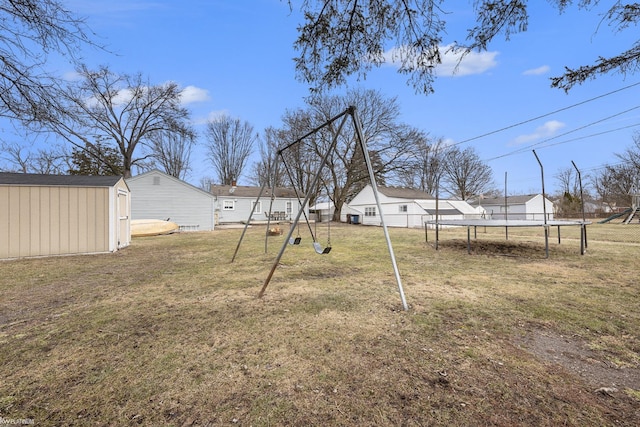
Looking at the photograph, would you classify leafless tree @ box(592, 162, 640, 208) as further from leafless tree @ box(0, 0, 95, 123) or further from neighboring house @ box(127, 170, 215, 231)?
leafless tree @ box(0, 0, 95, 123)

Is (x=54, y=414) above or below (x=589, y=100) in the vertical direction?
below

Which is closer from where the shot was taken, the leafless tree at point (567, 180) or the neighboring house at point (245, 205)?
the neighboring house at point (245, 205)

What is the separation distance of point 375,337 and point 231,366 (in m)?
1.38

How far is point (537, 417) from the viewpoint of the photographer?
172 centimetres

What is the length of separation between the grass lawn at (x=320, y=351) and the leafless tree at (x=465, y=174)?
113ft

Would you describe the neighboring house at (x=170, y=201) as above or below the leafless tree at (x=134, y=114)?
below

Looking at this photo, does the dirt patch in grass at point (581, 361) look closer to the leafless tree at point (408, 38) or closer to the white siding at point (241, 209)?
the leafless tree at point (408, 38)

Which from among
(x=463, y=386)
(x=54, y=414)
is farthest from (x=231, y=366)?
(x=463, y=386)

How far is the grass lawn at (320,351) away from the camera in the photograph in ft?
5.89

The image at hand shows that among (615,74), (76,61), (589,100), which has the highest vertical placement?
(589,100)

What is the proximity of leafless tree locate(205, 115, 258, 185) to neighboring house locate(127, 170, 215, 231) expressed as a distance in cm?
1475

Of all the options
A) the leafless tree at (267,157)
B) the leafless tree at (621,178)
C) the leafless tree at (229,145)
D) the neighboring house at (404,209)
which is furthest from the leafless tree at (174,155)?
the leafless tree at (621,178)

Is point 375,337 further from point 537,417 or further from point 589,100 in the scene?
point 589,100

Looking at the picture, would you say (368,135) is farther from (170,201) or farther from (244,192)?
(170,201)
